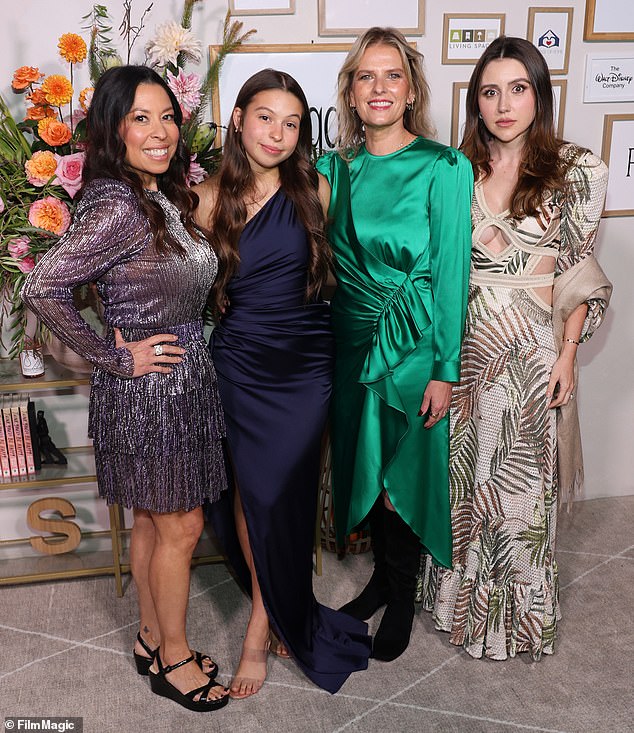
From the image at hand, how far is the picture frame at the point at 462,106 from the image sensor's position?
2939 millimetres

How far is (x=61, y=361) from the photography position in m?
2.60

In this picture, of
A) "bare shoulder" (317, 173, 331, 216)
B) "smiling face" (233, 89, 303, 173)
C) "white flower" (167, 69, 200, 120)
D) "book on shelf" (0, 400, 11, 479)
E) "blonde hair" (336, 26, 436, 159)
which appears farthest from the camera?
"book on shelf" (0, 400, 11, 479)

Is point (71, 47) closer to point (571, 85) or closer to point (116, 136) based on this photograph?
point (116, 136)

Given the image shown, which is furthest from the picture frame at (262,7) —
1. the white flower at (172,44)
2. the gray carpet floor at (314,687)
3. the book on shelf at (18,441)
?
the gray carpet floor at (314,687)

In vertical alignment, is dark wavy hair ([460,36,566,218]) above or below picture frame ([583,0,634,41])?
below

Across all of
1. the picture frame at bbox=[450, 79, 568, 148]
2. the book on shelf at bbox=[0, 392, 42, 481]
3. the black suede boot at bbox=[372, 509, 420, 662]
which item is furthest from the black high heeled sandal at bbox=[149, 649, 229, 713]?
the picture frame at bbox=[450, 79, 568, 148]

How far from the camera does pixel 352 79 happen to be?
220 cm

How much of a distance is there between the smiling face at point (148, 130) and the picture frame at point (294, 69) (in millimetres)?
957

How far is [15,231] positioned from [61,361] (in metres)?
0.47

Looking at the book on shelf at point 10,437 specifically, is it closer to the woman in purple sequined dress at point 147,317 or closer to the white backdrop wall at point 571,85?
the woman in purple sequined dress at point 147,317

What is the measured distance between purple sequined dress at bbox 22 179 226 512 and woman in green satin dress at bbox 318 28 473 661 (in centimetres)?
46

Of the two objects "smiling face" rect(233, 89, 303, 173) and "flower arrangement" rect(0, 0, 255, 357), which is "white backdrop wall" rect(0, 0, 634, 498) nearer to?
"flower arrangement" rect(0, 0, 255, 357)

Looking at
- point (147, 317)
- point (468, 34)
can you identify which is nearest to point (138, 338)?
point (147, 317)

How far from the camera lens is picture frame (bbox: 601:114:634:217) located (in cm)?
307
